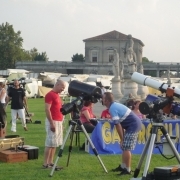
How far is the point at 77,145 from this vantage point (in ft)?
45.5

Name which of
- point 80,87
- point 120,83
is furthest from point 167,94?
point 120,83

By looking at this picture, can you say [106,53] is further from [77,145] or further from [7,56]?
[77,145]

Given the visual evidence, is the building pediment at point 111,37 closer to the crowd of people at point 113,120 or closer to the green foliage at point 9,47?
the green foliage at point 9,47

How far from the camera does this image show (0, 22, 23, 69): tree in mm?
112856

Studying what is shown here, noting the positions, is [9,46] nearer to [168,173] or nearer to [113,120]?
[113,120]

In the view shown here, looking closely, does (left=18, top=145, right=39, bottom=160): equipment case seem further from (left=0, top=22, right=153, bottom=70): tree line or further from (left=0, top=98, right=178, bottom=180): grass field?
(left=0, top=22, right=153, bottom=70): tree line

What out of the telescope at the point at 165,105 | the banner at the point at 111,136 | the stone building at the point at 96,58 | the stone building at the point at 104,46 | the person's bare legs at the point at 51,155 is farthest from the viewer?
the stone building at the point at 104,46

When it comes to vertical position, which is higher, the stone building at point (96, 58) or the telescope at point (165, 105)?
the stone building at point (96, 58)

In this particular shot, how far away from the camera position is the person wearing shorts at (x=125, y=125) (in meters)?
9.53

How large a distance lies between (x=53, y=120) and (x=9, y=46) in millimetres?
105166

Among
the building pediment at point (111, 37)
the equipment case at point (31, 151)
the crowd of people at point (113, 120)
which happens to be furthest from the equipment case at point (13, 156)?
the building pediment at point (111, 37)

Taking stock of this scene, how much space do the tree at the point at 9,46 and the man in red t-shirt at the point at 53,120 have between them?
10281 cm

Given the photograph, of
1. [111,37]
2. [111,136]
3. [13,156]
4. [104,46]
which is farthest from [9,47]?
[13,156]

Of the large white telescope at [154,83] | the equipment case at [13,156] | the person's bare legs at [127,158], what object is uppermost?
the large white telescope at [154,83]
